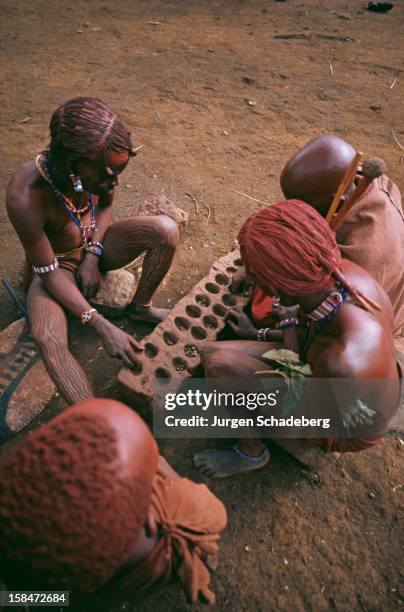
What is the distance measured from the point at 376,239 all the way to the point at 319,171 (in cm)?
52

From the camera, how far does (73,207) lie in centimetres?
249

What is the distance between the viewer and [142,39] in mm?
6246

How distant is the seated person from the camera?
2.13m

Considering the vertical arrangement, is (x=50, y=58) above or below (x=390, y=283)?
above

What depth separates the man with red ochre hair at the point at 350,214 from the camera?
249cm

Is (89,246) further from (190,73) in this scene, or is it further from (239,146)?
(190,73)

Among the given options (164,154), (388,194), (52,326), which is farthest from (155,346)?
(164,154)

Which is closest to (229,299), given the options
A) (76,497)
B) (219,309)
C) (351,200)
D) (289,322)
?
(219,309)

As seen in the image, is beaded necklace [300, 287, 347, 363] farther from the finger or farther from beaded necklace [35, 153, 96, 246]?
beaded necklace [35, 153, 96, 246]

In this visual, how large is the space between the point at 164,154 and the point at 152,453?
3.76 metres

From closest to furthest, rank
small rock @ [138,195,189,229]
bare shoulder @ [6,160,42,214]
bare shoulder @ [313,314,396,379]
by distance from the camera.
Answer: bare shoulder @ [313,314,396,379], bare shoulder @ [6,160,42,214], small rock @ [138,195,189,229]

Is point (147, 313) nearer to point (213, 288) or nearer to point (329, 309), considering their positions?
point (213, 288)

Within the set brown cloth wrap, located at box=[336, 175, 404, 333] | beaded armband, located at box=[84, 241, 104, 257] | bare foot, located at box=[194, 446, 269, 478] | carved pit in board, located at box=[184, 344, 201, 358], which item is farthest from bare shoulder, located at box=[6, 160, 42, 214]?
brown cloth wrap, located at box=[336, 175, 404, 333]

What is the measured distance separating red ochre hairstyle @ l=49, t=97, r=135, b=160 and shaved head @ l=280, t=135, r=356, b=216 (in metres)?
1.04
